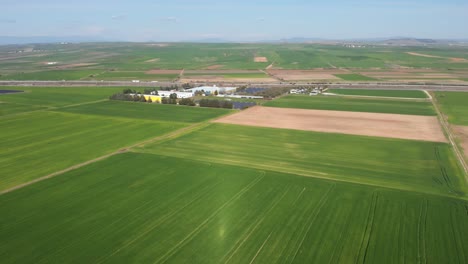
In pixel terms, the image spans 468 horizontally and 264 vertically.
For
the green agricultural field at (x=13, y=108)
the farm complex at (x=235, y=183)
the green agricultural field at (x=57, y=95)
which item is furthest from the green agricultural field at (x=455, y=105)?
the green agricultural field at (x=13, y=108)

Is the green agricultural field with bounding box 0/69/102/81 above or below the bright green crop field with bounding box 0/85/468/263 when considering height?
above

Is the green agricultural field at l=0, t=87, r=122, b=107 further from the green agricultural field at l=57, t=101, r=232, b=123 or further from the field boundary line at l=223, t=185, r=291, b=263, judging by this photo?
the field boundary line at l=223, t=185, r=291, b=263

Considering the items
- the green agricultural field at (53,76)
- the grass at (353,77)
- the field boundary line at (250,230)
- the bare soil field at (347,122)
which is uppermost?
the green agricultural field at (53,76)

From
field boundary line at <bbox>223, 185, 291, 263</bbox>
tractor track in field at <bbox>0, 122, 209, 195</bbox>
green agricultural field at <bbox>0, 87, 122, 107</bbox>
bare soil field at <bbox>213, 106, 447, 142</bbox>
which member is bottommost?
field boundary line at <bbox>223, 185, 291, 263</bbox>

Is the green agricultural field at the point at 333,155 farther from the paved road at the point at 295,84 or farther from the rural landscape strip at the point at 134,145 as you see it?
the paved road at the point at 295,84

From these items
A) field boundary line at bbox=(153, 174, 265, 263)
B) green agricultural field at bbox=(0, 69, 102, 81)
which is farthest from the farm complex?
green agricultural field at bbox=(0, 69, 102, 81)

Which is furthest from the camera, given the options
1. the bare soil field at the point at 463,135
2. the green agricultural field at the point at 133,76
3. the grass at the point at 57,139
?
the green agricultural field at the point at 133,76
